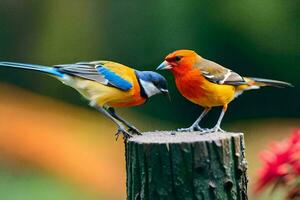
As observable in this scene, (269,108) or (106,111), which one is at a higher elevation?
(106,111)

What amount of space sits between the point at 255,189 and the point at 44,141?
611 centimetres

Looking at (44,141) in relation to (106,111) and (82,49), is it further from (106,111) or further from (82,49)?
(106,111)

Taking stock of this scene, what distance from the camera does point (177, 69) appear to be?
3516 millimetres

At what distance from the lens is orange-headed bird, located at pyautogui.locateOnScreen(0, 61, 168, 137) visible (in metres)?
3.44

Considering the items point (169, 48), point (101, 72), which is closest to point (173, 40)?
point (169, 48)

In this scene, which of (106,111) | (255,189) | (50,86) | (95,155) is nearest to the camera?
(255,189)

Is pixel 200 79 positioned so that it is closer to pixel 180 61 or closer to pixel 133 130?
pixel 180 61

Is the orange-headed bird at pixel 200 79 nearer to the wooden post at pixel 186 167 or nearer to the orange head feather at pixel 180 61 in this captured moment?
the orange head feather at pixel 180 61

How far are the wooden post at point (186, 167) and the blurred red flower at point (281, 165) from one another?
332mm

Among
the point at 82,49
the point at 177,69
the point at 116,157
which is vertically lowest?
the point at 116,157

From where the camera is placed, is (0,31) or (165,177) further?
(0,31)

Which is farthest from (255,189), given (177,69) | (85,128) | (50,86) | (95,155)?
(50,86)

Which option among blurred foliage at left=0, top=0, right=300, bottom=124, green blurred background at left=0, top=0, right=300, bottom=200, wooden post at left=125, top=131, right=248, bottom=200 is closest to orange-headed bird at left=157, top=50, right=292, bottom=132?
wooden post at left=125, top=131, right=248, bottom=200

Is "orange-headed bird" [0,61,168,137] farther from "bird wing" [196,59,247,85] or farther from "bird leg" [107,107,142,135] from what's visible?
"bird wing" [196,59,247,85]
